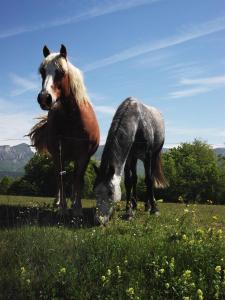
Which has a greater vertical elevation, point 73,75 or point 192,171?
point 192,171

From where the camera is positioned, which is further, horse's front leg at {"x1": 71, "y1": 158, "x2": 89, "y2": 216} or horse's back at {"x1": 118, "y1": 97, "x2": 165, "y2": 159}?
horse's back at {"x1": 118, "y1": 97, "x2": 165, "y2": 159}

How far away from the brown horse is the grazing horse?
636mm

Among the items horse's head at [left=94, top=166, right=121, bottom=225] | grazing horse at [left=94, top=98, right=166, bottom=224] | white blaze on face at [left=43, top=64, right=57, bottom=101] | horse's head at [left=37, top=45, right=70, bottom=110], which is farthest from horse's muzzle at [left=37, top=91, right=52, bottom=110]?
horse's head at [left=94, top=166, right=121, bottom=225]

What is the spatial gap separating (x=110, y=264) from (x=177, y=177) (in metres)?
59.3

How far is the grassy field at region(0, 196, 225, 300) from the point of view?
6066mm

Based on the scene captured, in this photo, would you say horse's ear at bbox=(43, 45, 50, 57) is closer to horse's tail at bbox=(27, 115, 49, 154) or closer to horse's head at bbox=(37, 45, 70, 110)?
horse's head at bbox=(37, 45, 70, 110)

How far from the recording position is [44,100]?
894 centimetres

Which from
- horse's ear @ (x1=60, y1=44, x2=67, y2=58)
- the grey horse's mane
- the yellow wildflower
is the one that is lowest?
the yellow wildflower

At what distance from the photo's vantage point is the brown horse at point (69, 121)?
956cm

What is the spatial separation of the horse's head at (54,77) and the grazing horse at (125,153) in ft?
4.97

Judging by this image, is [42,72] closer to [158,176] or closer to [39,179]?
[158,176]

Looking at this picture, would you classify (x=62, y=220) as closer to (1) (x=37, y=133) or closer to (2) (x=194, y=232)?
(2) (x=194, y=232)

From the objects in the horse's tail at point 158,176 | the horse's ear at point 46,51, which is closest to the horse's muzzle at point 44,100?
the horse's ear at point 46,51

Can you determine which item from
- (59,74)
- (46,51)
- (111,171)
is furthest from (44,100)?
(111,171)
